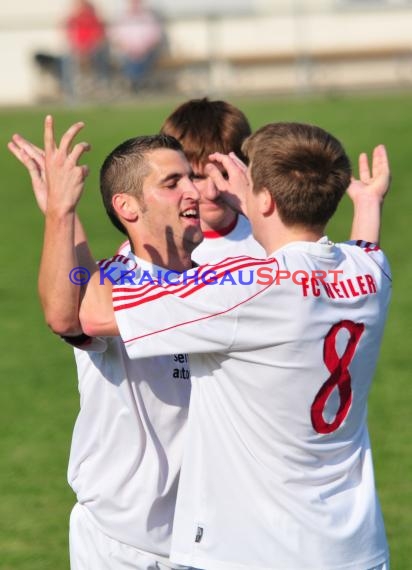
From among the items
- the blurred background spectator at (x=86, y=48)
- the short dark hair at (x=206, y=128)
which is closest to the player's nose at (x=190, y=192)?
the short dark hair at (x=206, y=128)

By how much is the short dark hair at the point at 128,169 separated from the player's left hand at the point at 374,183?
2.37ft

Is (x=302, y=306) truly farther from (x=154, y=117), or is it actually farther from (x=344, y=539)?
(x=154, y=117)

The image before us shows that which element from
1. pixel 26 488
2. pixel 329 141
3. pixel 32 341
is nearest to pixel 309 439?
pixel 329 141

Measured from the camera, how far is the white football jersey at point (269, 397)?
3723mm

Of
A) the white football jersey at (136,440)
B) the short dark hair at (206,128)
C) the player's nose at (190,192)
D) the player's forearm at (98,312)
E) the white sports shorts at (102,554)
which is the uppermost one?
the short dark hair at (206,128)

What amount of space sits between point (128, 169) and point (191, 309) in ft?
3.04

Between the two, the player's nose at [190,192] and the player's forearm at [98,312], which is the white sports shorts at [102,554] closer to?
the player's forearm at [98,312]

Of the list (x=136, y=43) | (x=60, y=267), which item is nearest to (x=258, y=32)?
(x=136, y=43)

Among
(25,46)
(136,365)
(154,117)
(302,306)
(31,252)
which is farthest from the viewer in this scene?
(25,46)

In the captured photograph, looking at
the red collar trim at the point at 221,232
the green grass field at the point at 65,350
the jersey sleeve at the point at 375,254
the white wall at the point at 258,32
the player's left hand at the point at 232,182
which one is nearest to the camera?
the jersey sleeve at the point at 375,254

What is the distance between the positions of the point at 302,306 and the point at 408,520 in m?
3.89

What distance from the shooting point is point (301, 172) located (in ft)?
12.4

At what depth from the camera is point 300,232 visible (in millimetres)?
3861

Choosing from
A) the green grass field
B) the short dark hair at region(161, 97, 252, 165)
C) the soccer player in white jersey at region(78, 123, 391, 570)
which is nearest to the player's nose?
the soccer player in white jersey at region(78, 123, 391, 570)
